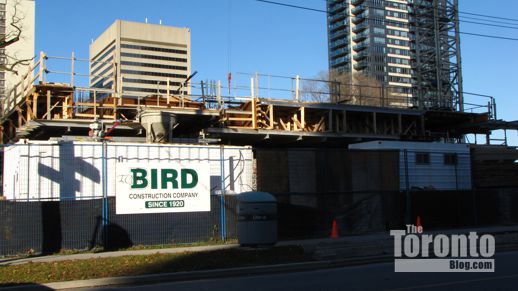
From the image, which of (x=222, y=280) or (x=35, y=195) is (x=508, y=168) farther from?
(x=35, y=195)

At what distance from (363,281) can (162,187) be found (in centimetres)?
833

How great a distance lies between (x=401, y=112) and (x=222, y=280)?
24561 mm

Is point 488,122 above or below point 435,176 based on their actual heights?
above

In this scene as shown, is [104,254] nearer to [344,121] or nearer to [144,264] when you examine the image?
[144,264]

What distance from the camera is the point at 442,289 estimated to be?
31.2 ft

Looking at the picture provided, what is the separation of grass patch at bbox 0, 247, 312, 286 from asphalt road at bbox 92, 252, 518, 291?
95 centimetres

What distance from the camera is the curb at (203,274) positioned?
10.8 metres

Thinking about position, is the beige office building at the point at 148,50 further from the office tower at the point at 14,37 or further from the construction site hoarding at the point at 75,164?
the construction site hoarding at the point at 75,164

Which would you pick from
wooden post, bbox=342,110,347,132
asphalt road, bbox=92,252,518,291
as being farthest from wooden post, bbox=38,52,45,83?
asphalt road, bbox=92,252,518,291

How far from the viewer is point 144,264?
1266 centimetres

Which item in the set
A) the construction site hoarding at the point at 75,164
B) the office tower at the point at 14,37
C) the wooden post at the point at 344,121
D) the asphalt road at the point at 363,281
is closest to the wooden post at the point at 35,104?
the office tower at the point at 14,37

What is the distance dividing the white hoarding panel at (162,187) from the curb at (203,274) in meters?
5.30

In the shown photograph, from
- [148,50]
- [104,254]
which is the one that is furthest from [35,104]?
[148,50]

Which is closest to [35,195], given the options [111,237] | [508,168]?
[111,237]
